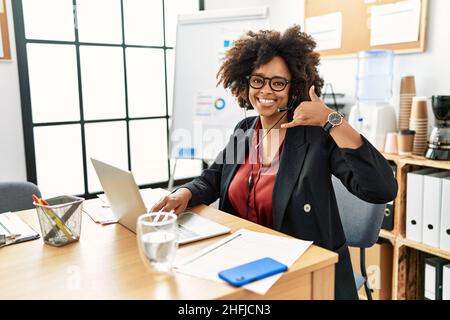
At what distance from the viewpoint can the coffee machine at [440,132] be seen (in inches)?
84.7

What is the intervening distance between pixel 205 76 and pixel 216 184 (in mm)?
1255

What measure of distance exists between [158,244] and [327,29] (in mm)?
2439

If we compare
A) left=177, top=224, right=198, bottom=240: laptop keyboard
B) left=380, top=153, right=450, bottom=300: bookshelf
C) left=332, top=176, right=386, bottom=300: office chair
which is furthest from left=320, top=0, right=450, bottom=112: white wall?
left=177, top=224, right=198, bottom=240: laptop keyboard

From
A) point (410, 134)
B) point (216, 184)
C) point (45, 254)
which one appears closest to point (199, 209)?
point (216, 184)

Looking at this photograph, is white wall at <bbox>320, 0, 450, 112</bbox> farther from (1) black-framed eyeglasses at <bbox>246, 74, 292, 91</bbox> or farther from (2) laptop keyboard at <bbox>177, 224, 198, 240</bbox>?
(2) laptop keyboard at <bbox>177, 224, 198, 240</bbox>

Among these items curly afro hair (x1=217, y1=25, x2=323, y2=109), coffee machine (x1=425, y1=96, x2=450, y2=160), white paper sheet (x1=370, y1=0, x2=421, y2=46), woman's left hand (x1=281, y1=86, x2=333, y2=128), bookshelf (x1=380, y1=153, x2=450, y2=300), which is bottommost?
bookshelf (x1=380, y1=153, x2=450, y2=300)

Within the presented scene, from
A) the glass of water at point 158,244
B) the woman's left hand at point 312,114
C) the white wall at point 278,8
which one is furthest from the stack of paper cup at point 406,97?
the glass of water at point 158,244

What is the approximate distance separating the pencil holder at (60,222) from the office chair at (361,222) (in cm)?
105

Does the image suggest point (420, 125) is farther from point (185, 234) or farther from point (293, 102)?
point (185, 234)

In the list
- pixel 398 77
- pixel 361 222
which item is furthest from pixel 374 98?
pixel 361 222

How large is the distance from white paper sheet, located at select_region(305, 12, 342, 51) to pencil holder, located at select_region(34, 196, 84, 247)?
2.27 m

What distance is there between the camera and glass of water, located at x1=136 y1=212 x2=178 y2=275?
3.19ft

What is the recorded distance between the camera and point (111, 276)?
982 millimetres

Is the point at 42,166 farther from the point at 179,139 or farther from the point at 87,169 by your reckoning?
the point at 179,139
